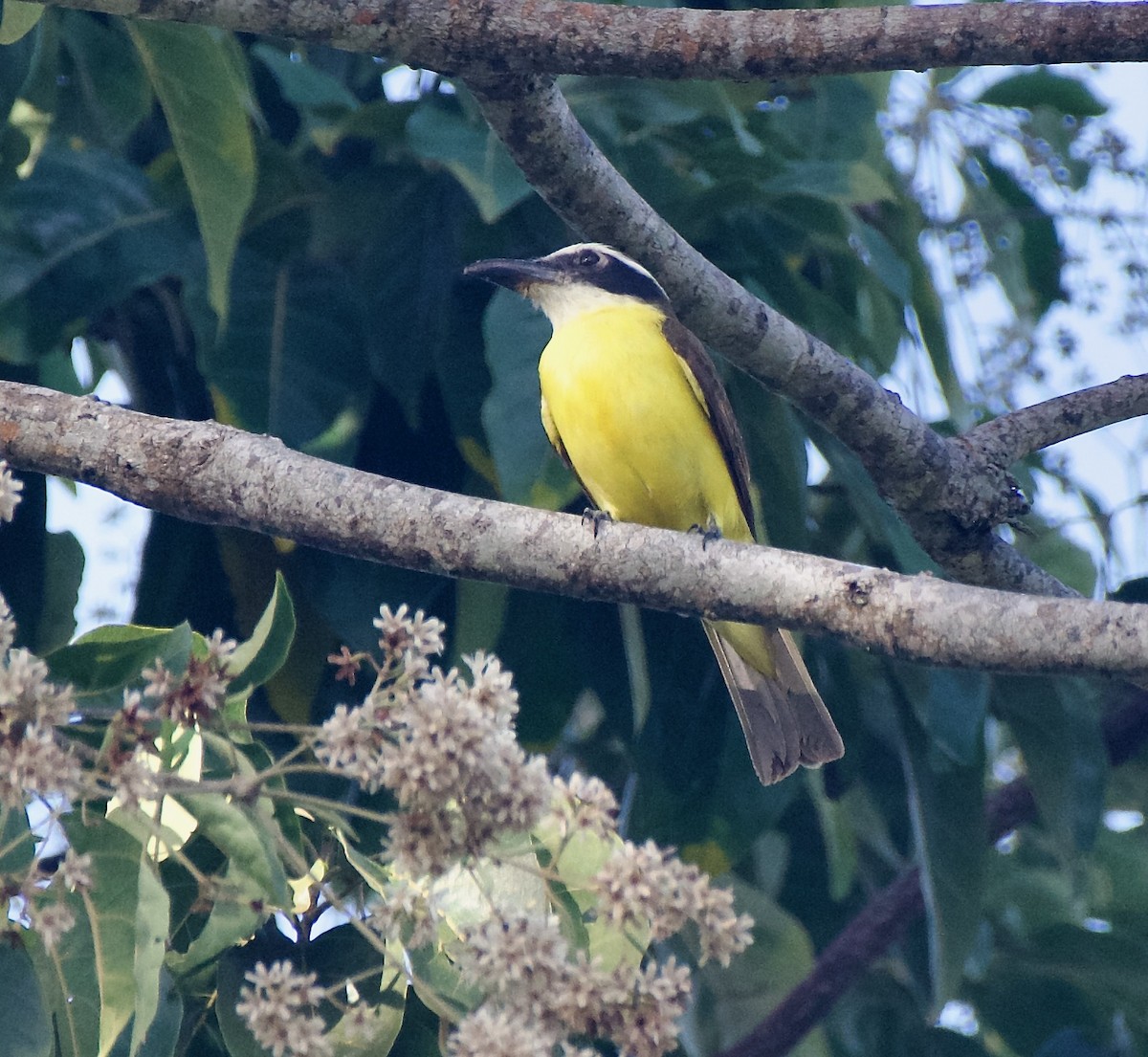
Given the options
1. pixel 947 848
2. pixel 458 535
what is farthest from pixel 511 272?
pixel 947 848

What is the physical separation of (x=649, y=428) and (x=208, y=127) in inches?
57.2

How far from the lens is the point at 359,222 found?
360 cm

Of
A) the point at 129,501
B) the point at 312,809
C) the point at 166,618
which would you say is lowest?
the point at 166,618

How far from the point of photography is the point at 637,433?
4.12 m

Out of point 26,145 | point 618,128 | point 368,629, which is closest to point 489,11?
point 368,629

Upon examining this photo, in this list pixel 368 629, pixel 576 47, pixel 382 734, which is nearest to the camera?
pixel 382 734

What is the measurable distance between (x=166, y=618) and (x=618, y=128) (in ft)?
5.30

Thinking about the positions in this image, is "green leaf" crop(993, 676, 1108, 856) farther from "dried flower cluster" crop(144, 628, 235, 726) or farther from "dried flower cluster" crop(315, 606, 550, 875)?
"dried flower cluster" crop(144, 628, 235, 726)

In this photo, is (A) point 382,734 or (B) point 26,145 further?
(B) point 26,145

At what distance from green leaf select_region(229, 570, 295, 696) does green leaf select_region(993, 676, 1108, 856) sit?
6.51 feet

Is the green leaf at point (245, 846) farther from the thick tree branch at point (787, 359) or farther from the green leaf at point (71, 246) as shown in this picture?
the green leaf at point (71, 246)

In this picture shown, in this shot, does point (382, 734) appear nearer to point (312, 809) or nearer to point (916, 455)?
point (312, 809)

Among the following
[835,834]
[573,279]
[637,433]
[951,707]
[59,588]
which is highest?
[573,279]

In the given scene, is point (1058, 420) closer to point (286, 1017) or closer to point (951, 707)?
point (951, 707)
